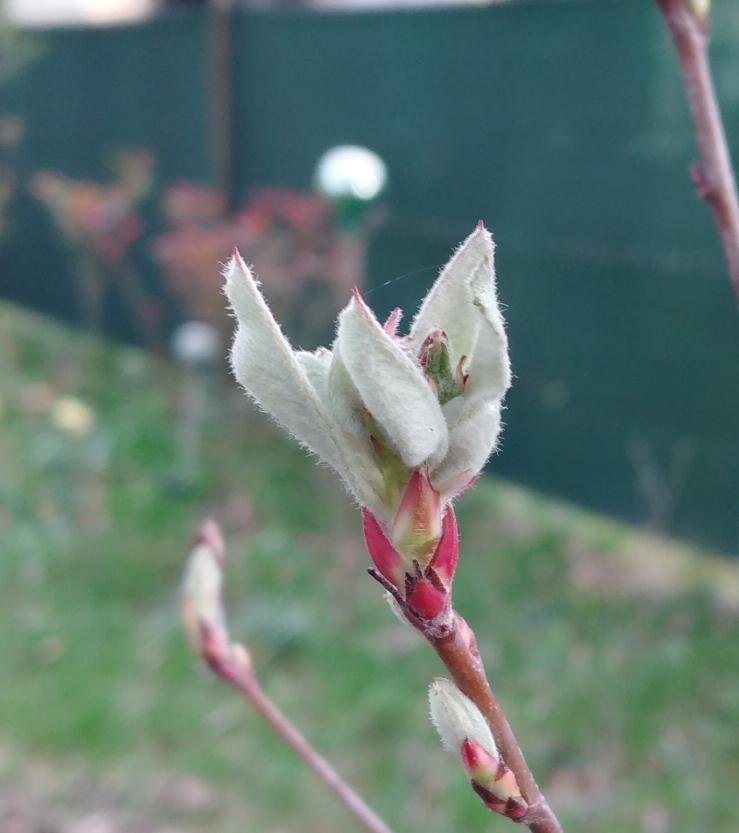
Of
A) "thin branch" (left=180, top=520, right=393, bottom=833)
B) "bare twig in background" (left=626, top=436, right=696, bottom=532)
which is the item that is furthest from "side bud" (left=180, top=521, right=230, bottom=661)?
"bare twig in background" (left=626, top=436, right=696, bottom=532)

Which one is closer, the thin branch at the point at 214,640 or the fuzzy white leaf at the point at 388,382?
the fuzzy white leaf at the point at 388,382

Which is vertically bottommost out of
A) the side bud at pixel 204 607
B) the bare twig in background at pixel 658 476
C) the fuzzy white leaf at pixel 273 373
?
the bare twig in background at pixel 658 476

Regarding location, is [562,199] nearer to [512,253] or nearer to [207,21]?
[512,253]

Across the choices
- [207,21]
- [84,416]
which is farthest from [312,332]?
[207,21]

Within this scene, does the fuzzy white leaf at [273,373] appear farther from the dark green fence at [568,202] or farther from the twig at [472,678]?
the dark green fence at [568,202]

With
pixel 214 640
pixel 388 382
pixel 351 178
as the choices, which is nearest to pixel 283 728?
pixel 214 640

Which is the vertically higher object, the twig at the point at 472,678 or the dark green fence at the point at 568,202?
the twig at the point at 472,678

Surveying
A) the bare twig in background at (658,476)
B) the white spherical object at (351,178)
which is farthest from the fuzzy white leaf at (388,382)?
the bare twig in background at (658,476)
